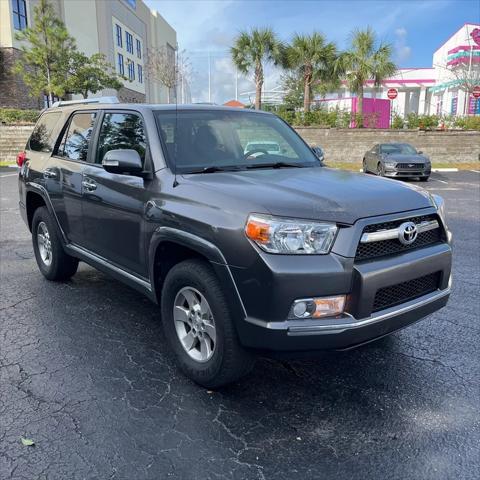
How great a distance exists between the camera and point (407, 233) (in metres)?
2.95

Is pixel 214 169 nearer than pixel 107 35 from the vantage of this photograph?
Yes

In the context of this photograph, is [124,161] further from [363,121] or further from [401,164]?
[363,121]

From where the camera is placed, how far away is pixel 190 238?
9.82 ft

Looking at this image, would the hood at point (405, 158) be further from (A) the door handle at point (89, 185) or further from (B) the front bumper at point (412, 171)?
(A) the door handle at point (89, 185)

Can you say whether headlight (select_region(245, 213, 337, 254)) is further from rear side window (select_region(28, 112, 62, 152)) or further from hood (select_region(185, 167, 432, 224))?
rear side window (select_region(28, 112, 62, 152))

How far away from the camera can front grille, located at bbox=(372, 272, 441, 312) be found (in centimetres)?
283

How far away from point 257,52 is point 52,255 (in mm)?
25736

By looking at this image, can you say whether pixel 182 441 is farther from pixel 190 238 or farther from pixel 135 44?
pixel 135 44

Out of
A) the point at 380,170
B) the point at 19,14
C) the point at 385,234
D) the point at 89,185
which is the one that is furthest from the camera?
the point at 19,14

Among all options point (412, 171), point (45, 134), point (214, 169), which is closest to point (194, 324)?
point (214, 169)

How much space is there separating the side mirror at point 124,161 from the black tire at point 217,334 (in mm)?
784

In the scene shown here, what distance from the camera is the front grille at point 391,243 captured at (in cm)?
278

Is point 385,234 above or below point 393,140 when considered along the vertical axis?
below

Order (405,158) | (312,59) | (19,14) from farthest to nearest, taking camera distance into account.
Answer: (19,14) < (312,59) < (405,158)
